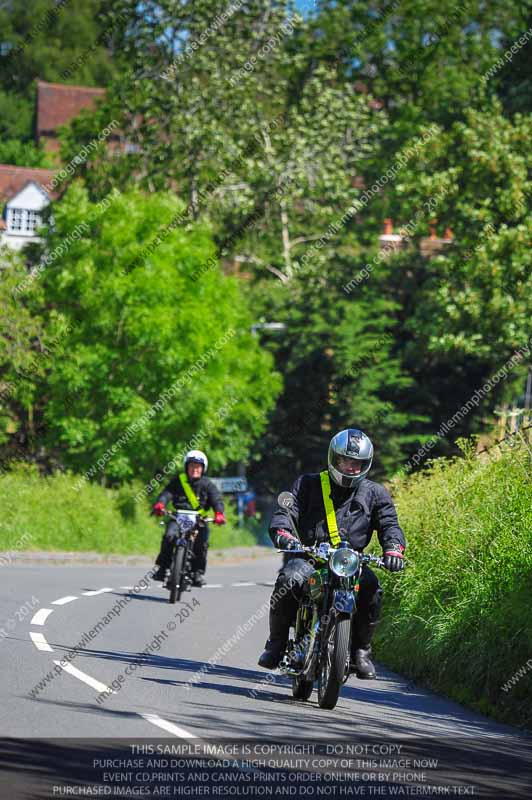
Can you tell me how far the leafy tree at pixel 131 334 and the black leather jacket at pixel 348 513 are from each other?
25319 mm

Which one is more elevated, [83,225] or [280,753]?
[83,225]

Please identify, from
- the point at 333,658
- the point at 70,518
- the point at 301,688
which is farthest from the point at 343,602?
the point at 70,518

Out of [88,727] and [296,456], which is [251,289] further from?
[88,727]

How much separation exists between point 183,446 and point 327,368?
27.7ft

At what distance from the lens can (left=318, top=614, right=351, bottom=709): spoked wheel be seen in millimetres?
9359

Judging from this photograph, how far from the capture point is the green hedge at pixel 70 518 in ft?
93.1

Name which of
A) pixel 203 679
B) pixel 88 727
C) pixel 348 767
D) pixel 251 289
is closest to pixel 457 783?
pixel 348 767

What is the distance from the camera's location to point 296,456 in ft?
151

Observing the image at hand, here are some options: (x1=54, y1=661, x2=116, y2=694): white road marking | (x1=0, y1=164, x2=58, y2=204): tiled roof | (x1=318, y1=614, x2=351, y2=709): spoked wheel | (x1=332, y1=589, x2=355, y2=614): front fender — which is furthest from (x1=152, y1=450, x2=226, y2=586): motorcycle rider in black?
(x1=0, y1=164, x2=58, y2=204): tiled roof

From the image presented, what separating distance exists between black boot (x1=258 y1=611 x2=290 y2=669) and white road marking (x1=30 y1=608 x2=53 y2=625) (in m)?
4.80

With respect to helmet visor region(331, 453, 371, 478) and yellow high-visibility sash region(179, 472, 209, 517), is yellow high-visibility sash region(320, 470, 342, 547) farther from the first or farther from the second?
yellow high-visibility sash region(179, 472, 209, 517)

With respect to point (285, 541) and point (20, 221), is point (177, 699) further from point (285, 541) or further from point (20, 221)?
point (20, 221)

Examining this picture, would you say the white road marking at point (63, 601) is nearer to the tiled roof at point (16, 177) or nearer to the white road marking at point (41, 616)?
the white road marking at point (41, 616)

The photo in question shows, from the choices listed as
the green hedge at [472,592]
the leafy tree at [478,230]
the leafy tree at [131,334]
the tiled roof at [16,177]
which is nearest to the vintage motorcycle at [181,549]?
the green hedge at [472,592]
